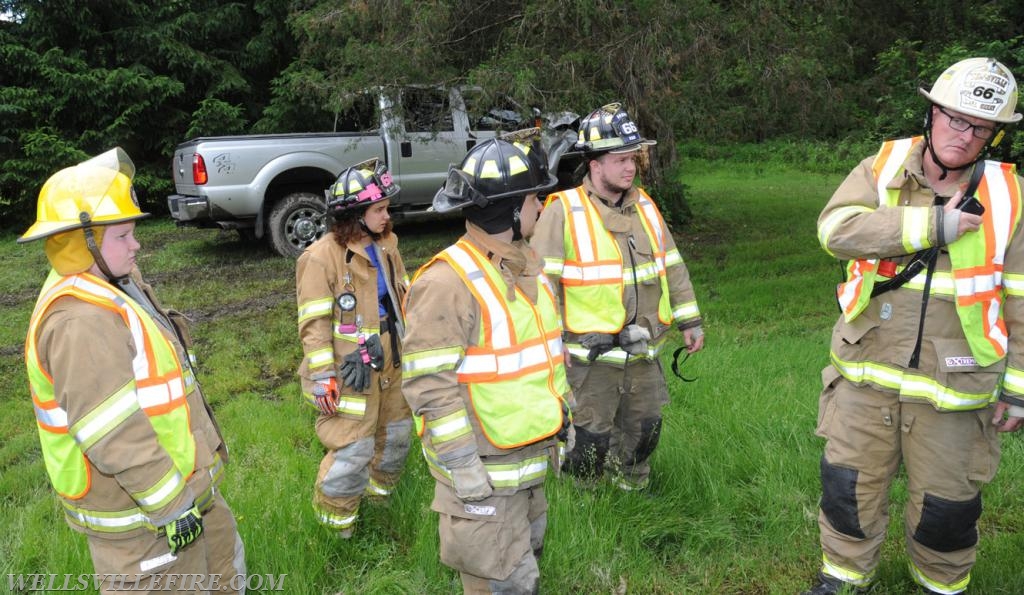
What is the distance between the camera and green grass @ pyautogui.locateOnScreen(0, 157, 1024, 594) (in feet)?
11.5

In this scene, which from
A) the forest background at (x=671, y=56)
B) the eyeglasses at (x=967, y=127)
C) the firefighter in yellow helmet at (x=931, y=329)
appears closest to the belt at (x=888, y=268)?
the firefighter in yellow helmet at (x=931, y=329)

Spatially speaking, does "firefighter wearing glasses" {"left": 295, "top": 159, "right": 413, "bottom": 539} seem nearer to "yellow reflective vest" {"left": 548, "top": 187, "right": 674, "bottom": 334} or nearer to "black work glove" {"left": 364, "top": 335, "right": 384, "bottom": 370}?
"black work glove" {"left": 364, "top": 335, "right": 384, "bottom": 370}

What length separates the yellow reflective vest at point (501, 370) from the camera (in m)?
2.70

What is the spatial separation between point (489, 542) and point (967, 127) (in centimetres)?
224

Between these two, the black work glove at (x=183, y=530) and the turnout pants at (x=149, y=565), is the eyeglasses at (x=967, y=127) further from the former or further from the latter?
the turnout pants at (x=149, y=565)

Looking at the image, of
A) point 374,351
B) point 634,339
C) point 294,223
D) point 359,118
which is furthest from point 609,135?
point 359,118

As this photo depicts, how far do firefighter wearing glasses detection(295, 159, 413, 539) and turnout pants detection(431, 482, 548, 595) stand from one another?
1.11m

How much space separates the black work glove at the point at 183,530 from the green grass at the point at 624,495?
0.97m

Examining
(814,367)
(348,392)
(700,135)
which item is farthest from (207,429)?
(700,135)

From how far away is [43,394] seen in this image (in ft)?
8.05

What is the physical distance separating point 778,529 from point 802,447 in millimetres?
797

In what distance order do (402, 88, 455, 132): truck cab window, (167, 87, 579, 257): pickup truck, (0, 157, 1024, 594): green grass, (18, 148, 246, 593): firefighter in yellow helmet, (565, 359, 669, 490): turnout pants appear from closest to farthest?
(18, 148, 246, 593): firefighter in yellow helmet < (0, 157, 1024, 594): green grass < (565, 359, 669, 490): turnout pants < (402, 88, 455, 132): truck cab window < (167, 87, 579, 257): pickup truck

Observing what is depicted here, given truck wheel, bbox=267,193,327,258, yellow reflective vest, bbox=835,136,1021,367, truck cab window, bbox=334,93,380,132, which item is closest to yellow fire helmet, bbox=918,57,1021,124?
yellow reflective vest, bbox=835,136,1021,367

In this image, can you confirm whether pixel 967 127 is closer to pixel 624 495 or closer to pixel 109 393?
pixel 624 495
